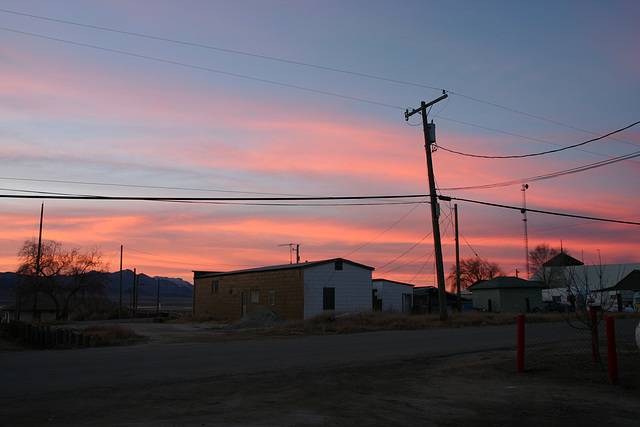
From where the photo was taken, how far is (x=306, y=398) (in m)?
8.60

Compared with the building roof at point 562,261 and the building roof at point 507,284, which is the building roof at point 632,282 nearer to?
the building roof at point 562,261

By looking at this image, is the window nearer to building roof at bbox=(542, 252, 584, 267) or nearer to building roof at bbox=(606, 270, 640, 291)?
building roof at bbox=(606, 270, 640, 291)

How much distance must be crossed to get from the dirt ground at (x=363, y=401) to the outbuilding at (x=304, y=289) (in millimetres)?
23374

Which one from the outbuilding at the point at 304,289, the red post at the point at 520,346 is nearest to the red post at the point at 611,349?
the red post at the point at 520,346

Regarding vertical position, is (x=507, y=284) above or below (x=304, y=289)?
above

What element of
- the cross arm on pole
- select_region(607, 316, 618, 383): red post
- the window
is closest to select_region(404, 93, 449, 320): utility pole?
the cross arm on pole

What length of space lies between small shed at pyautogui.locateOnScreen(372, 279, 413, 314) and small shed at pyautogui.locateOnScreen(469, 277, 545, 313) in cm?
709

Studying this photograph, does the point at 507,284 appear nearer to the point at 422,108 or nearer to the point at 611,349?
the point at 422,108

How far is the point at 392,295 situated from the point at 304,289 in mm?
15186

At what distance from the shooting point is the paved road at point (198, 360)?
1045 cm

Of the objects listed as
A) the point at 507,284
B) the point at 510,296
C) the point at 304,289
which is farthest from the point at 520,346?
the point at 507,284

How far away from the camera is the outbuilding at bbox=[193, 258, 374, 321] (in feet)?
114

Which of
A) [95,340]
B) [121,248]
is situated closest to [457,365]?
[95,340]

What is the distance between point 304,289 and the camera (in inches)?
1357
